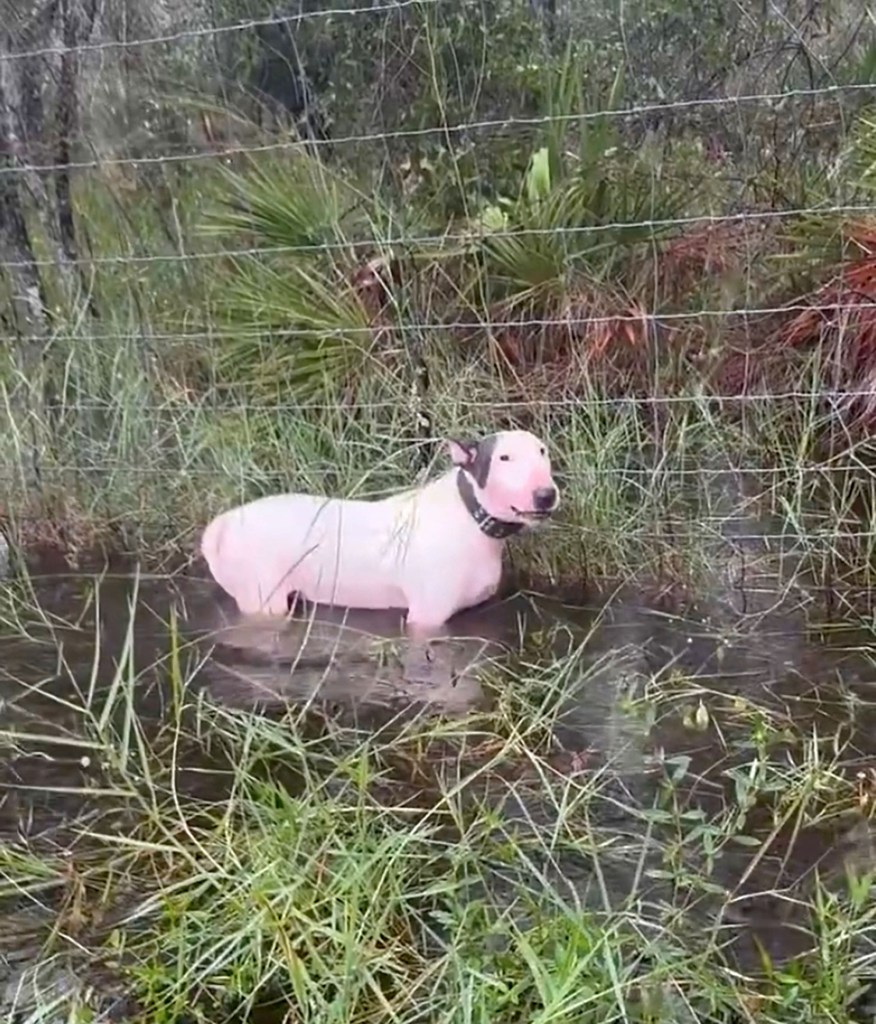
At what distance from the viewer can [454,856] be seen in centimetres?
138

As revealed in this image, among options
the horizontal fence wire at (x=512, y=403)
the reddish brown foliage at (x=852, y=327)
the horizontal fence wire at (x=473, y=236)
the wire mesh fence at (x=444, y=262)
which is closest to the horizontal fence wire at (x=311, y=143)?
the wire mesh fence at (x=444, y=262)

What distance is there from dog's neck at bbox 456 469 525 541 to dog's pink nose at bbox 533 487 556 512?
6 centimetres

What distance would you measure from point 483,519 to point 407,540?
13 cm

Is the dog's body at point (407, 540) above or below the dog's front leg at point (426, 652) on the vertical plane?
above

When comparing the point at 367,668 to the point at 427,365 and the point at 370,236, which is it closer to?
the point at 427,365

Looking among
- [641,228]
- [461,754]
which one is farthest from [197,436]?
[461,754]

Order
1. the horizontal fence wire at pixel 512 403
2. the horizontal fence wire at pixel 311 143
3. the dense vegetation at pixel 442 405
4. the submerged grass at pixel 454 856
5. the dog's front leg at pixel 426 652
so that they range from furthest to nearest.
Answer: the horizontal fence wire at pixel 311 143, the horizontal fence wire at pixel 512 403, the dog's front leg at pixel 426 652, the dense vegetation at pixel 442 405, the submerged grass at pixel 454 856

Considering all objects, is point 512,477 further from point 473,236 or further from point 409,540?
point 473,236

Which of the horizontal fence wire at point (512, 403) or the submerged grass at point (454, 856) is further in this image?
the horizontal fence wire at point (512, 403)

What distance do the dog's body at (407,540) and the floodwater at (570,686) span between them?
0.05 meters

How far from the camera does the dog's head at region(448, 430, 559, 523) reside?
2.16 m

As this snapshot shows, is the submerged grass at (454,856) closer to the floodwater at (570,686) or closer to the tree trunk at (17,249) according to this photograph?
the floodwater at (570,686)

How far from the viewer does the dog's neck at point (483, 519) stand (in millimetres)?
2197

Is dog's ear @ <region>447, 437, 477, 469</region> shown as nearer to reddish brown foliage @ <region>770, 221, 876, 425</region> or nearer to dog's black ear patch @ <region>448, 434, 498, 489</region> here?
dog's black ear patch @ <region>448, 434, 498, 489</region>
